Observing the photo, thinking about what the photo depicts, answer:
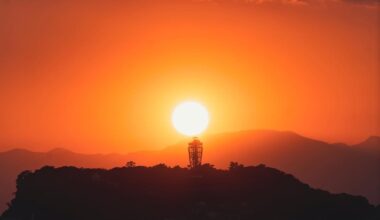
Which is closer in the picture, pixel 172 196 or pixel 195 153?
pixel 172 196

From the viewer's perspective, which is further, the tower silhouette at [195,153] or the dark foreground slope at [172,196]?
the tower silhouette at [195,153]

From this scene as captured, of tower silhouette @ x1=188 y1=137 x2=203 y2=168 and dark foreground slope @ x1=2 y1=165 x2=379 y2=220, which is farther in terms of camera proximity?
tower silhouette @ x1=188 y1=137 x2=203 y2=168

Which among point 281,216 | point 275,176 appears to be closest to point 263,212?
point 281,216

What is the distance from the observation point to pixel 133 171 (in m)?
92.3

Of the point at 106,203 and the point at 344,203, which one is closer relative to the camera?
the point at 106,203

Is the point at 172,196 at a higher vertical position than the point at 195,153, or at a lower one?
lower

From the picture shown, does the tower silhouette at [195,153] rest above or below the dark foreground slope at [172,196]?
above

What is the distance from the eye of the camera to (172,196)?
8606 centimetres

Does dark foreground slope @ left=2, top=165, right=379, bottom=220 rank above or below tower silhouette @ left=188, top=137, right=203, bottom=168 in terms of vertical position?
below

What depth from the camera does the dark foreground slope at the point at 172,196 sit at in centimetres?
8200

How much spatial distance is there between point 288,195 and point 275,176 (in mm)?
5812

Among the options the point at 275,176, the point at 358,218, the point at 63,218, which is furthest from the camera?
the point at 275,176

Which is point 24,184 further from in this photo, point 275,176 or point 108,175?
point 275,176

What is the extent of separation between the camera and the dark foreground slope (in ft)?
269
